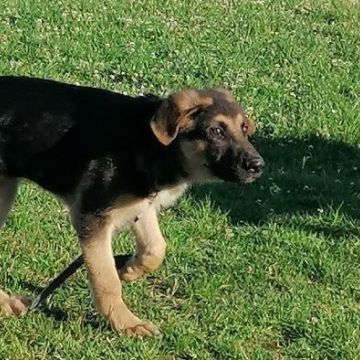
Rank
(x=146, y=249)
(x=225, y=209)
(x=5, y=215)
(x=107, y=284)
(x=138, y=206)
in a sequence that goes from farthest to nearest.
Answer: (x=225, y=209) < (x=5, y=215) < (x=146, y=249) < (x=138, y=206) < (x=107, y=284)

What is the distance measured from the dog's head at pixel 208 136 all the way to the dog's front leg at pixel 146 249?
1.74 feet

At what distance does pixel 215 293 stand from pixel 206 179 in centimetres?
66

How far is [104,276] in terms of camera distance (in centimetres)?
549

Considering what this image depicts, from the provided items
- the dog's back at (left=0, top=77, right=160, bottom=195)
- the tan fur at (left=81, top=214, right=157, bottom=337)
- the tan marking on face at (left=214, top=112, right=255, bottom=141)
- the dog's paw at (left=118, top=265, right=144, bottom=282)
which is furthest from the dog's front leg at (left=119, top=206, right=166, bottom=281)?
the tan marking on face at (left=214, top=112, right=255, bottom=141)

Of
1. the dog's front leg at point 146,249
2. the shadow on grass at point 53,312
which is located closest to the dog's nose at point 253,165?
the dog's front leg at point 146,249

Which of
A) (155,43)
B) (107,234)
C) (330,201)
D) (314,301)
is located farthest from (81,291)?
(155,43)

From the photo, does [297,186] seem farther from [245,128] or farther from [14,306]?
[14,306]

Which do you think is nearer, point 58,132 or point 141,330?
point 141,330

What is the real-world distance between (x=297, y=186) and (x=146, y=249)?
193 cm

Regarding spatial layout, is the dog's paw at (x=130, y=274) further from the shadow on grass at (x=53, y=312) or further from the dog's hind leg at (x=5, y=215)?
the dog's hind leg at (x=5, y=215)

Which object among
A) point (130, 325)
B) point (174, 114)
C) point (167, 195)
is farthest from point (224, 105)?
point (130, 325)

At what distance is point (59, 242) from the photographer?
6.34m

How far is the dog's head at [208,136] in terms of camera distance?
543cm

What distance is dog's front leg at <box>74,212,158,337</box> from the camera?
541 cm
